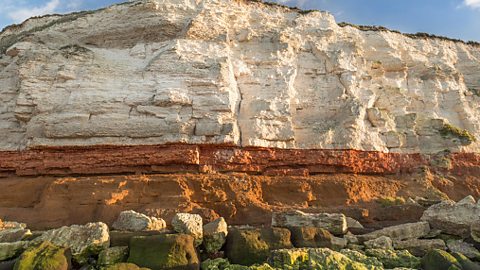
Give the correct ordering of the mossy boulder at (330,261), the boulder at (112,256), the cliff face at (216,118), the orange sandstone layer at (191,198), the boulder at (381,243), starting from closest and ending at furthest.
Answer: the mossy boulder at (330,261) < the boulder at (112,256) < the boulder at (381,243) < the orange sandstone layer at (191,198) < the cliff face at (216,118)

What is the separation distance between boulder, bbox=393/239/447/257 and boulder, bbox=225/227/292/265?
8.01 feet

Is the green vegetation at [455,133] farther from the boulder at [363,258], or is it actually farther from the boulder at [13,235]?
the boulder at [13,235]

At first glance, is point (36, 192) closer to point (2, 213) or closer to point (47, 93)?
point (2, 213)

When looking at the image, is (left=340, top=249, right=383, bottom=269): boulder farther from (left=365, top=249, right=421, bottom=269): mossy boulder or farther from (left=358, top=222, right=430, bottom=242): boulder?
(left=358, top=222, right=430, bottom=242): boulder

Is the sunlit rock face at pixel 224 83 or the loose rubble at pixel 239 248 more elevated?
the sunlit rock face at pixel 224 83

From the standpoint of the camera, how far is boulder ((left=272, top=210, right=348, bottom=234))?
8945mm

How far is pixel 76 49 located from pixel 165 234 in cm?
947

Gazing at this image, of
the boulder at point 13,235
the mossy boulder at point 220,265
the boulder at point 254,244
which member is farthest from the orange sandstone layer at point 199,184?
the mossy boulder at point 220,265

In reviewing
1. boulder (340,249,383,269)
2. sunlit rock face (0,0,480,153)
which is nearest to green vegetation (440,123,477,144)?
sunlit rock face (0,0,480,153)

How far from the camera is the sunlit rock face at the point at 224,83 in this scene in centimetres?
1283

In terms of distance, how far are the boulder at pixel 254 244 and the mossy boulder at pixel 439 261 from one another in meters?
2.45

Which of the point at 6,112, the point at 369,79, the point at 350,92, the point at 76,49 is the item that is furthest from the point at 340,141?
the point at 6,112

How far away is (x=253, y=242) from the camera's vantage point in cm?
782

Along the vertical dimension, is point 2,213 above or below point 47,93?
below
